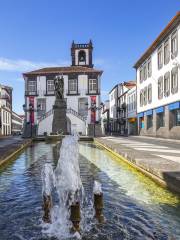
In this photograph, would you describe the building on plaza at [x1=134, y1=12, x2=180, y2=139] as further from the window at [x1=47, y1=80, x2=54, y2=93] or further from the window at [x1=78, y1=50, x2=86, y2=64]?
the window at [x1=78, y1=50, x2=86, y2=64]

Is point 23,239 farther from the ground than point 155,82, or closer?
closer

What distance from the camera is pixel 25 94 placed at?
5284 cm

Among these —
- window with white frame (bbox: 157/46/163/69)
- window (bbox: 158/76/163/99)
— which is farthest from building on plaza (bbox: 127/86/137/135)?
window with white frame (bbox: 157/46/163/69)

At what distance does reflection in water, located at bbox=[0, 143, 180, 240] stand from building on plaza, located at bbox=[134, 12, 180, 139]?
22.9 metres

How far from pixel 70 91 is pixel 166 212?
155 feet

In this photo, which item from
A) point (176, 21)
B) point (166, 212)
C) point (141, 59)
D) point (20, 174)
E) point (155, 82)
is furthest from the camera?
point (141, 59)

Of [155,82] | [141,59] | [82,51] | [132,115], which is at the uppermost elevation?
[82,51]

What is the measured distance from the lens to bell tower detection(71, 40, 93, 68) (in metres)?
62.5

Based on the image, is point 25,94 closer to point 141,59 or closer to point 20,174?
point 141,59

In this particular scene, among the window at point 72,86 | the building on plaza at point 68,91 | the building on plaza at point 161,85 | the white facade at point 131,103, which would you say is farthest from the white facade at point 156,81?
the window at point 72,86

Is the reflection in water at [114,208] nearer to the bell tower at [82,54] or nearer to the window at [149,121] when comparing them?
the window at [149,121]

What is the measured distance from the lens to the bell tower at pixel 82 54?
6253 centimetres

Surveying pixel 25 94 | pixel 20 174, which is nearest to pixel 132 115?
pixel 25 94

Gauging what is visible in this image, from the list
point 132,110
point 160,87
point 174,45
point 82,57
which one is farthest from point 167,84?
point 82,57
